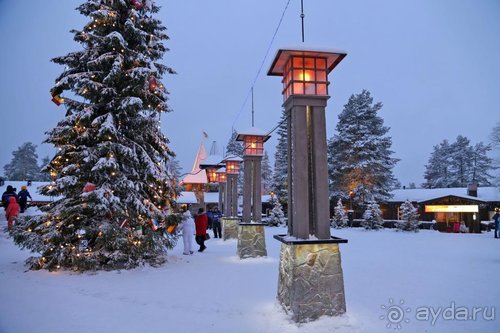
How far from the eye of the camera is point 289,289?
565 centimetres

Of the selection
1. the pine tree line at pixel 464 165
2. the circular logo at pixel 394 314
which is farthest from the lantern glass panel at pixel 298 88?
the pine tree line at pixel 464 165

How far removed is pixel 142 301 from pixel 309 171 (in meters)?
4.15

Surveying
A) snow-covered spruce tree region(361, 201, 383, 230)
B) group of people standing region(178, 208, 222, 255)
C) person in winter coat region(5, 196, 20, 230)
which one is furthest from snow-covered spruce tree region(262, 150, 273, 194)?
person in winter coat region(5, 196, 20, 230)

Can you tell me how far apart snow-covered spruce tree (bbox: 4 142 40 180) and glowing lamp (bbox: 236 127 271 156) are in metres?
51.7

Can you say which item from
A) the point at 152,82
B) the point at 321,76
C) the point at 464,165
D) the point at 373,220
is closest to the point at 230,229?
the point at 152,82

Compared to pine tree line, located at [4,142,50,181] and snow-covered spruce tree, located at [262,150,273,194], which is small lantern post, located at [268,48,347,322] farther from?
pine tree line, located at [4,142,50,181]

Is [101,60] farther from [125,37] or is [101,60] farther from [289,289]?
[289,289]

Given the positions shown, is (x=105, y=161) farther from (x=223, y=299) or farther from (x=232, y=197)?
(x=232, y=197)

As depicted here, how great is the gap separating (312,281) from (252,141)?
27.9 ft

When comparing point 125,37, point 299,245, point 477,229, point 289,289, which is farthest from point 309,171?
point 477,229

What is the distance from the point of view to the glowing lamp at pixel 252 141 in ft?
44.0

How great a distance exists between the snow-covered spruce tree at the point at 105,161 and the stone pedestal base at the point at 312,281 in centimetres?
554

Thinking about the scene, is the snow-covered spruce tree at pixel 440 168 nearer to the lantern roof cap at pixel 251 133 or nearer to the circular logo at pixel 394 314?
the lantern roof cap at pixel 251 133

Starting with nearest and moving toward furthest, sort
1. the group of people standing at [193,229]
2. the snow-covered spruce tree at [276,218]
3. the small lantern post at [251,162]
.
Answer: the group of people standing at [193,229]
the small lantern post at [251,162]
the snow-covered spruce tree at [276,218]
